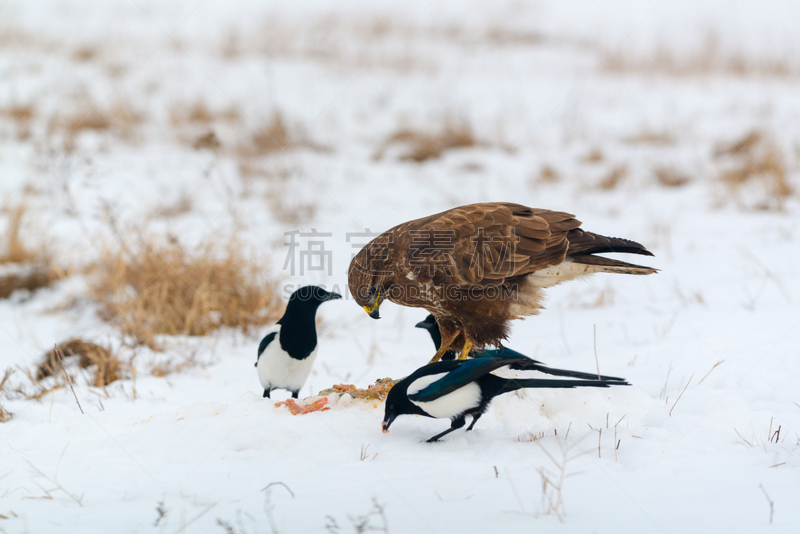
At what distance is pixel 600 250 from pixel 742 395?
948mm

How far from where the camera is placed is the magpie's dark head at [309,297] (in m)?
2.98

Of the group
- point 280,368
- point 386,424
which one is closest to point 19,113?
point 280,368

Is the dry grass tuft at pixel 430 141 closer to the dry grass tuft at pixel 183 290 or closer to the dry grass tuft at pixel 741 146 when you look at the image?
the dry grass tuft at pixel 741 146

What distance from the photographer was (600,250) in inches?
103

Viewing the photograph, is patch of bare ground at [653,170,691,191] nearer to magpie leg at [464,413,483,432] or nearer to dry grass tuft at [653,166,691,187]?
dry grass tuft at [653,166,691,187]

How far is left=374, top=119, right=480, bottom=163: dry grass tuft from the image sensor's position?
29.8ft

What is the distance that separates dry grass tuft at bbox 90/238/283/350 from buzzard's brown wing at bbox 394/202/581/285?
2164mm

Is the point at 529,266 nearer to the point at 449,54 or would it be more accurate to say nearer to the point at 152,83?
the point at 152,83

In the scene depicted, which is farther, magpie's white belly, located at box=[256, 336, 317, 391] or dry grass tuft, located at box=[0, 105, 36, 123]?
dry grass tuft, located at box=[0, 105, 36, 123]

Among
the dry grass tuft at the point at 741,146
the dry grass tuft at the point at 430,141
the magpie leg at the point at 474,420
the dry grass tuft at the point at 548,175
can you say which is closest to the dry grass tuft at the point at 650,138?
the dry grass tuft at the point at 741,146

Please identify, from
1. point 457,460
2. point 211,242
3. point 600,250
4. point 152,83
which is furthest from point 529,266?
point 152,83

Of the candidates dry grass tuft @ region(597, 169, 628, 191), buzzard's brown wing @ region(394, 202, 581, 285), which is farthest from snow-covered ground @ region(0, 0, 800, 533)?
buzzard's brown wing @ region(394, 202, 581, 285)

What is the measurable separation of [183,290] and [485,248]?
2.84m

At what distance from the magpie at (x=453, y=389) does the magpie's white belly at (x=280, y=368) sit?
897 millimetres
